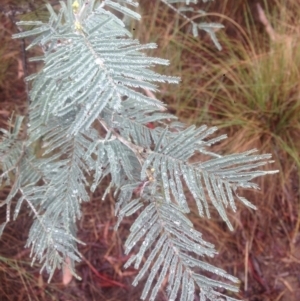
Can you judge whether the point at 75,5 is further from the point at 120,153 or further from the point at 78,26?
the point at 120,153

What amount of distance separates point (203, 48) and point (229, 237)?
62cm

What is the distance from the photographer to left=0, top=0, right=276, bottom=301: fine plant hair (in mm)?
477


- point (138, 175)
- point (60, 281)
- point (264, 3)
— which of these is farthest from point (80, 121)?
point (264, 3)

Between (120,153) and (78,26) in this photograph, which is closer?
(78,26)

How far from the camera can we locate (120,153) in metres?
0.69

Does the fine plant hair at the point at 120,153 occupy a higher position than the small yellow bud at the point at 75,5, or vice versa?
the small yellow bud at the point at 75,5

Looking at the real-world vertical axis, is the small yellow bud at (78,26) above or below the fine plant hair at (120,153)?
above

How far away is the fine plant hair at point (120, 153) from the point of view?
0.48 metres

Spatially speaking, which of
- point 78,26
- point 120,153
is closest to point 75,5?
point 78,26

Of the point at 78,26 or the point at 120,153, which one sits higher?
the point at 78,26

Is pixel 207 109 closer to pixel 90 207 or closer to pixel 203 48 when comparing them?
pixel 203 48

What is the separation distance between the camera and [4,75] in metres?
1.50

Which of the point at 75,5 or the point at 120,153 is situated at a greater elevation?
the point at 75,5

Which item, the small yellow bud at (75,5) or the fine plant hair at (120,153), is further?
the small yellow bud at (75,5)
